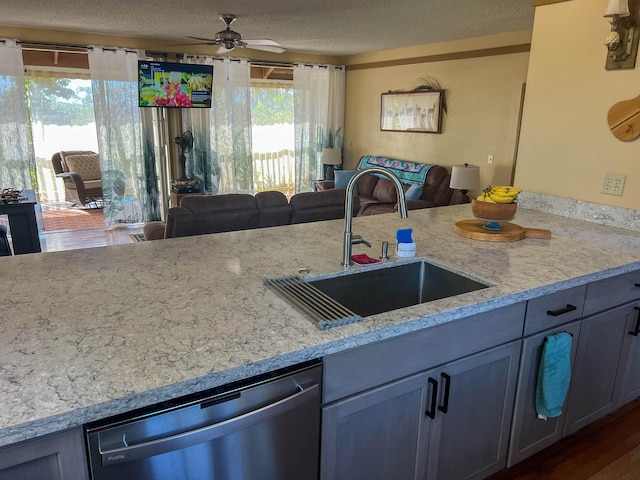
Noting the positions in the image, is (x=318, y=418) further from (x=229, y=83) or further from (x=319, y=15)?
(x=229, y=83)

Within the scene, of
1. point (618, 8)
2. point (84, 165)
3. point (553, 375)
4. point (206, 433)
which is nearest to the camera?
point (206, 433)

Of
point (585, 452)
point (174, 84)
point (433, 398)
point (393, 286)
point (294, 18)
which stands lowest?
point (585, 452)

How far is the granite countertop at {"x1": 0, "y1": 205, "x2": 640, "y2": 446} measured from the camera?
0.99 metres

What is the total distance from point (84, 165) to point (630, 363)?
7.92m

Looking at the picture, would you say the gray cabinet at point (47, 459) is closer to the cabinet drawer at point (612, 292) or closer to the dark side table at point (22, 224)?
the cabinet drawer at point (612, 292)

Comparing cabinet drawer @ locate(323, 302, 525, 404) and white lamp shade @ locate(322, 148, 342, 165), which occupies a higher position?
white lamp shade @ locate(322, 148, 342, 165)

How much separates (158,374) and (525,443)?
1570mm

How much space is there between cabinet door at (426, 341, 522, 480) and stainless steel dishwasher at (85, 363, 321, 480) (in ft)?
1.62

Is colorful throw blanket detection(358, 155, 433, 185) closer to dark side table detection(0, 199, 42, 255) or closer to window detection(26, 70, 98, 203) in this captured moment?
dark side table detection(0, 199, 42, 255)

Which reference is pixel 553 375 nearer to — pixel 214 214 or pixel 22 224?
pixel 214 214

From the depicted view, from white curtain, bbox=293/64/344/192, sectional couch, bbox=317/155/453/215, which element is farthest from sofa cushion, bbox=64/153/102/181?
sectional couch, bbox=317/155/453/215

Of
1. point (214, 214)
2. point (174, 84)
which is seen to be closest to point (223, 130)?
point (174, 84)

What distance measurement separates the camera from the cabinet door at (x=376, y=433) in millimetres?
1332

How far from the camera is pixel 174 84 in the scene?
5.73 meters
